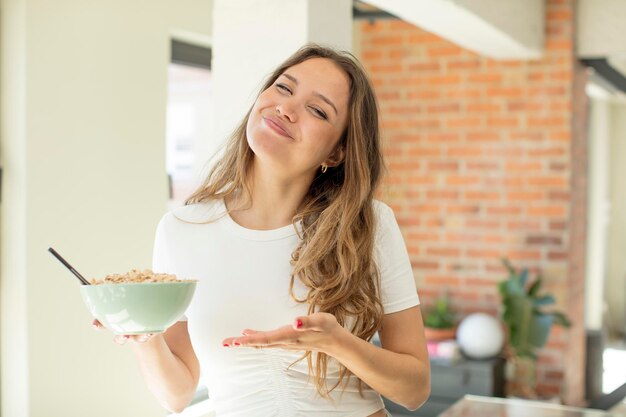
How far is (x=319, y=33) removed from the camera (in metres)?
2.54

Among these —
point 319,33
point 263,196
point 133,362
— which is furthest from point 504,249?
point 263,196

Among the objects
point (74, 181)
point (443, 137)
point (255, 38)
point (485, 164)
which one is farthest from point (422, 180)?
point (255, 38)

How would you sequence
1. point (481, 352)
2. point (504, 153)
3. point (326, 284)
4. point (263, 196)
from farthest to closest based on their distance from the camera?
point (504, 153) < point (481, 352) < point (263, 196) < point (326, 284)

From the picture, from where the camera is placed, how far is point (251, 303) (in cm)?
164

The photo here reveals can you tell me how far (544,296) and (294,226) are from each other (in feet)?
10.9

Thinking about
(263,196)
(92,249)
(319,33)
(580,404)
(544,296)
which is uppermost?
(319,33)

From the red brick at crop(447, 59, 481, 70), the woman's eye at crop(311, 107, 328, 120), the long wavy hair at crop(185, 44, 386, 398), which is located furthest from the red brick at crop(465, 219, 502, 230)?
the woman's eye at crop(311, 107, 328, 120)

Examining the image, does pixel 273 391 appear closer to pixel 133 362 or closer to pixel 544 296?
pixel 133 362

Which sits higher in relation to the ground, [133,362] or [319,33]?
[319,33]

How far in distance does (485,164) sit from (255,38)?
8.98 feet

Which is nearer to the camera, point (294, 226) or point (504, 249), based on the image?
point (294, 226)

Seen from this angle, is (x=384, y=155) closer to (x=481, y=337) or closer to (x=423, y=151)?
(x=481, y=337)

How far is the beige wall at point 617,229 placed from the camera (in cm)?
924

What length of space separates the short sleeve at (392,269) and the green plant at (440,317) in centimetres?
318
